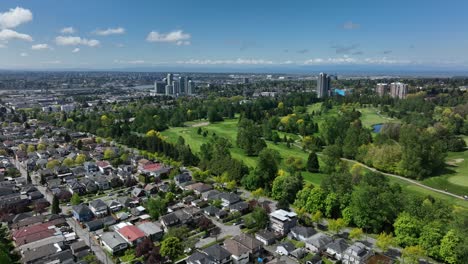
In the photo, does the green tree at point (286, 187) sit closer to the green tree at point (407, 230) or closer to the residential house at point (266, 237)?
the residential house at point (266, 237)

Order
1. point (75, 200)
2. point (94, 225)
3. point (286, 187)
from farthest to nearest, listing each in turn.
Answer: point (75, 200)
point (286, 187)
point (94, 225)

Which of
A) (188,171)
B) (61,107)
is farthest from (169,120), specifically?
(61,107)

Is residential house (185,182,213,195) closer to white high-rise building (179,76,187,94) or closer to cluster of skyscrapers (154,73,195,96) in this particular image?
cluster of skyscrapers (154,73,195,96)

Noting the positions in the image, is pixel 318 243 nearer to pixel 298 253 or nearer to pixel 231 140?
pixel 298 253

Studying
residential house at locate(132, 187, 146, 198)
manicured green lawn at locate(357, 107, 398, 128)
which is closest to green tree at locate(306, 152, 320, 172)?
residential house at locate(132, 187, 146, 198)

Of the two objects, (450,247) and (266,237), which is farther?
(266,237)

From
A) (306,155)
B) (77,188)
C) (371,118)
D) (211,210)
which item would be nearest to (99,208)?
(77,188)

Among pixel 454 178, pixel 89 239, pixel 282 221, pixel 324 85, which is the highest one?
pixel 324 85
